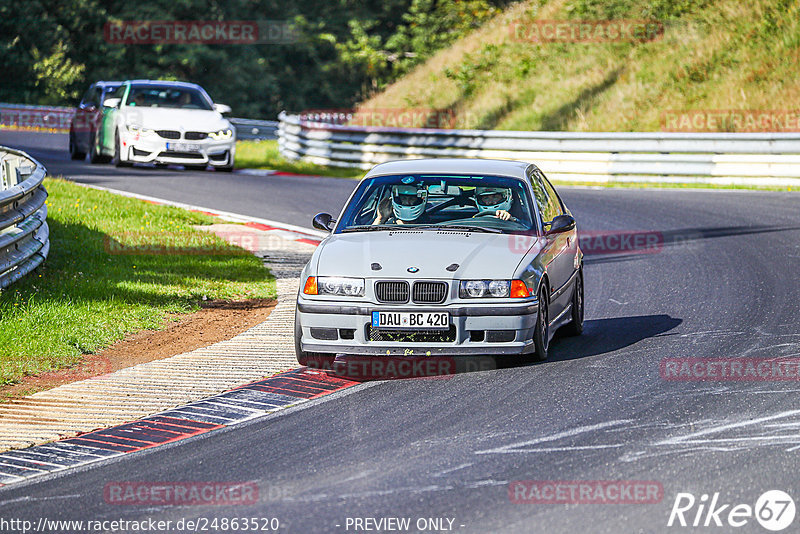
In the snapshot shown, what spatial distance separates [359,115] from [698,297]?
26807mm

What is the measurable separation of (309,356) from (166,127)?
50.0ft

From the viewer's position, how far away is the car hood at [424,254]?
8.60 meters

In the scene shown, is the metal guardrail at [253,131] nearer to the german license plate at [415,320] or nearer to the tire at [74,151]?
the tire at [74,151]

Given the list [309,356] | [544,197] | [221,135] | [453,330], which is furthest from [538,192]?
[221,135]

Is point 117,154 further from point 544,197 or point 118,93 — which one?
point 544,197

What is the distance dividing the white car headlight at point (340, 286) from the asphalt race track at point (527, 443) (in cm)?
71

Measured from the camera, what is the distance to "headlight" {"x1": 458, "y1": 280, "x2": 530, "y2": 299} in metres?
8.54

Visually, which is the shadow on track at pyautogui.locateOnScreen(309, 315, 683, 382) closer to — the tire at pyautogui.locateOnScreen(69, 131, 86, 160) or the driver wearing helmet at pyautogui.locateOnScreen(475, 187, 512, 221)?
the driver wearing helmet at pyautogui.locateOnScreen(475, 187, 512, 221)

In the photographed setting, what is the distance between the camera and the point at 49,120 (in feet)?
145

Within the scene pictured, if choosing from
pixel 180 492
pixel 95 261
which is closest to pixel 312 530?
pixel 180 492

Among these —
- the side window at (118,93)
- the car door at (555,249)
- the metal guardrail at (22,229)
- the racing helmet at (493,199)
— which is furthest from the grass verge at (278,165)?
the racing helmet at (493,199)

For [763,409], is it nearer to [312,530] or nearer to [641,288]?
[312,530]

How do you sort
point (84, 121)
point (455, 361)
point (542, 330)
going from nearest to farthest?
point (542, 330) → point (455, 361) → point (84, 121)

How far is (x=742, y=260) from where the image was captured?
14.2m
